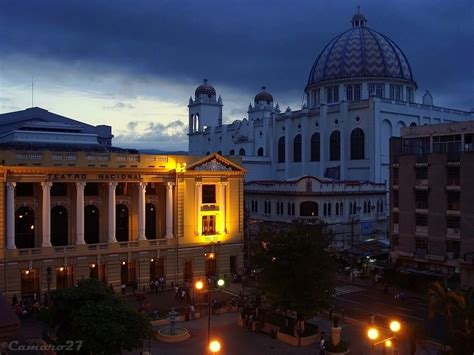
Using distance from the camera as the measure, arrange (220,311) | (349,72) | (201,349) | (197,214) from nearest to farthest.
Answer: (201,349)
(220,311)
(197,214)
(349,72)

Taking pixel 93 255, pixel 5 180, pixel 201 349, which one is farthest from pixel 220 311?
pixel 5 180

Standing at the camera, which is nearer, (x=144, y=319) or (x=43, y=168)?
(x=144, y=319)

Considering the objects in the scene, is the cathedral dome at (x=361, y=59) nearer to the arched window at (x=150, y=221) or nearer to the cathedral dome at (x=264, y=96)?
the cathedral dome at (x=264, y=96)

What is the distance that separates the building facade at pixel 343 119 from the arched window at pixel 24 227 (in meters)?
41.7

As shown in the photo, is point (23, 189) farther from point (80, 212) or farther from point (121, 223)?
point (121, 223)

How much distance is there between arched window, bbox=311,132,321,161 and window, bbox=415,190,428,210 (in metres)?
36.3

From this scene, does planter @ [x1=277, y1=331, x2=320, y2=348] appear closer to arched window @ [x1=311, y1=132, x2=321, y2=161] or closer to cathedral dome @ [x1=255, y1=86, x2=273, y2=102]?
arched window @ [x1=311, y1=132, x2=321, y2=161]

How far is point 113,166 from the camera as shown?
149 feet

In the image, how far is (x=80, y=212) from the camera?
4428 centimetres

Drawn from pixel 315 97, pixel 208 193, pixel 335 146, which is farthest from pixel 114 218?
pixel 315 97

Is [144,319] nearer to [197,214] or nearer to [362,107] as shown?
[197,214]

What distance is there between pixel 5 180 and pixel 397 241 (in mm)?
33532

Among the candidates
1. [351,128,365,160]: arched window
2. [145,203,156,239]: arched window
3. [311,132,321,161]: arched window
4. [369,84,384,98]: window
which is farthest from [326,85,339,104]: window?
[145,203,156,239]: arched window

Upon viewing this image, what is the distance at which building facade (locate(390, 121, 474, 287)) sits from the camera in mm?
44625
